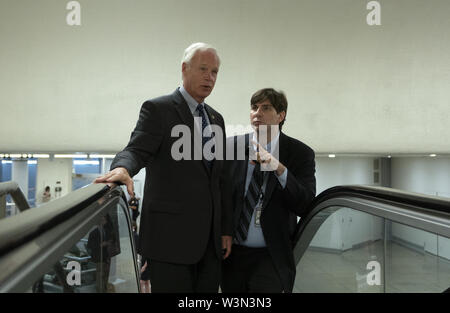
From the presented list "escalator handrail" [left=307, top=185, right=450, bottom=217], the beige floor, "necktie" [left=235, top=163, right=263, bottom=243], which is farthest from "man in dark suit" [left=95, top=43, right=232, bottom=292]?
the beige floor

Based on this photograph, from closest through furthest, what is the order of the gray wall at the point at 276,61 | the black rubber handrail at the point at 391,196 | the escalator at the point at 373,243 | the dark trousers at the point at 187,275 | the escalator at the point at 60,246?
the escalator at the point at 60,246 < the black rubber handrail at the point at 391,196 < the escalator at the point at 373,243 < the dark trousers at the point at 187,275 < the gray wall at the point at 276,61

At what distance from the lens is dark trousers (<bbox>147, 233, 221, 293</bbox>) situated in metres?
1.69

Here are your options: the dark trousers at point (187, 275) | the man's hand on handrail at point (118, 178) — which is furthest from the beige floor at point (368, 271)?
the man's hand on handrail at point (118, 178)

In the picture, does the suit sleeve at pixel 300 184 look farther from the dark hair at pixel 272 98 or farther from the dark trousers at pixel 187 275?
the dark trousers at pixel 187 275

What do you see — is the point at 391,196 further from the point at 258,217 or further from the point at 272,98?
the point at 272,98

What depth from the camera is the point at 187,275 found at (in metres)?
1.71

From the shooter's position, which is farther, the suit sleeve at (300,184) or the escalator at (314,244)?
the suit sleeve at (300,184)

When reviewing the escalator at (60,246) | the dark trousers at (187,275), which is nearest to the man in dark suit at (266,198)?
the dark trousers at (187,275)

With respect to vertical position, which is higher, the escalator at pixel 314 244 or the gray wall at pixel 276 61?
the gray wall at pixel 276 61

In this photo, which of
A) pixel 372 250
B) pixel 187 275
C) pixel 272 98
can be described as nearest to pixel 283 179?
pixel 272 98

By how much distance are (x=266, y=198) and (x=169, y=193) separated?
0.70 m

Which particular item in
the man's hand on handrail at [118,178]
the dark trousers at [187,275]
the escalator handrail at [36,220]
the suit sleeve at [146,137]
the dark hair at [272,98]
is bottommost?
the dark trousers at [187,275]

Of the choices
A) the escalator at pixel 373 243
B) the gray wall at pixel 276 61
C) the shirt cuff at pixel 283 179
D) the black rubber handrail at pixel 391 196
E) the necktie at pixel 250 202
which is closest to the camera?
the black rubber handrail at pixel 391 196

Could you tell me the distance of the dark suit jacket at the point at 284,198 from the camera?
2.14m
